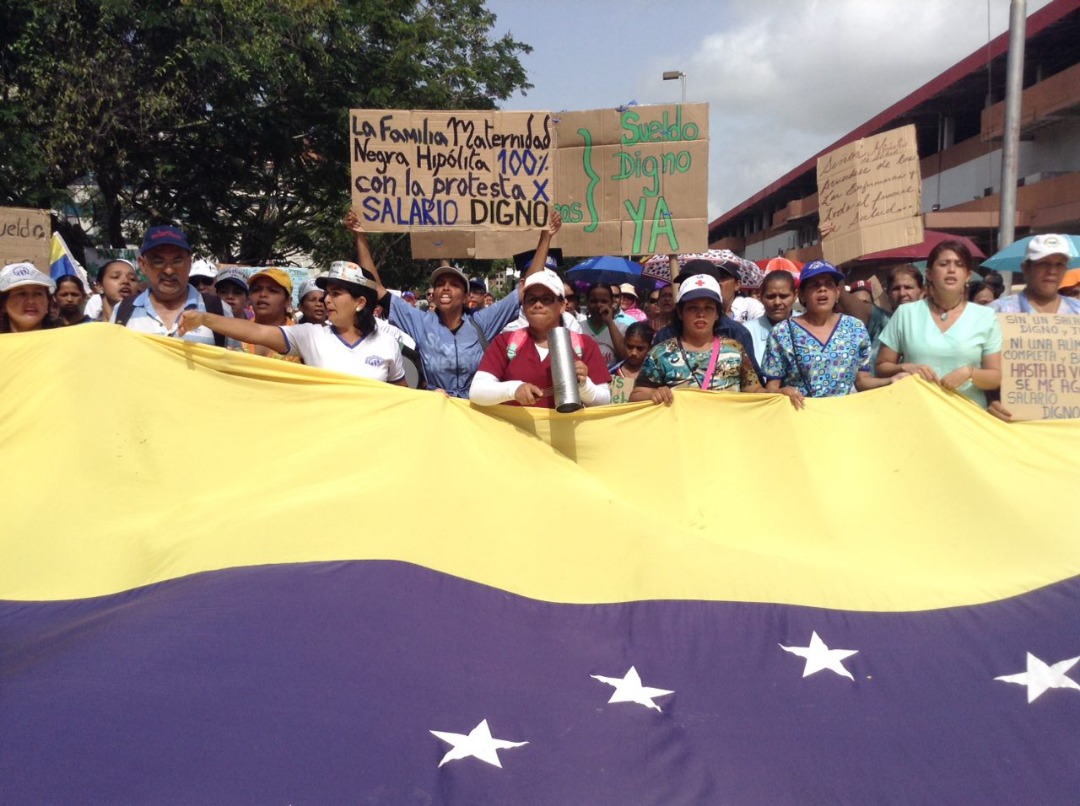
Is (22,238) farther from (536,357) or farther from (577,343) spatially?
(577,343)

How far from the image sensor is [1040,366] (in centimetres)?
497

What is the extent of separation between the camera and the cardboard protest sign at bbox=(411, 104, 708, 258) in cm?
685

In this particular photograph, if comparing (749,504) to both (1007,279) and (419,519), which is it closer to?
(419,519)

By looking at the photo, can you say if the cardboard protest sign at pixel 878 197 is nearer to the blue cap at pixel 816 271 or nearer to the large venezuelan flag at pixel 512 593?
the blue cap at pixel 816 271

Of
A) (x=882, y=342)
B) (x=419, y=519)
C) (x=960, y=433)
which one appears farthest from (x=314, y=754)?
(x=882, y=342)

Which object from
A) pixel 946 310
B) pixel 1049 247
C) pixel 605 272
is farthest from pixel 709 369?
pixel 605 272

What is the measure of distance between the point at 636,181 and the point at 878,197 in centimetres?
166

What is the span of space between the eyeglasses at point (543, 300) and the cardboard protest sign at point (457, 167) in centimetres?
179

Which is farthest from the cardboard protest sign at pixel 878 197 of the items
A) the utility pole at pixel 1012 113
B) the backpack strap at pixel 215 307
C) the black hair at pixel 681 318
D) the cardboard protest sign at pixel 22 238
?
the cardboard protest sign at pixel 22 238

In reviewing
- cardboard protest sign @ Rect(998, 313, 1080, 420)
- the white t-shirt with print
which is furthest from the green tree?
cardboard protest sign @ Rect(998, 313, 1080, 420)

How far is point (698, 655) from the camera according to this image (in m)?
3.59

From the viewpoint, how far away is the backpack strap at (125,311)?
16.5 ft

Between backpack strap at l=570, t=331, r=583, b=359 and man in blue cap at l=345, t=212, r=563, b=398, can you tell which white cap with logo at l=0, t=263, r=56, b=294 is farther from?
backpack strap at l=570, t=331, r=583, b=359

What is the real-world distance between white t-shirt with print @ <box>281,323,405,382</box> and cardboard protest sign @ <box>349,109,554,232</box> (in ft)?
5.10
